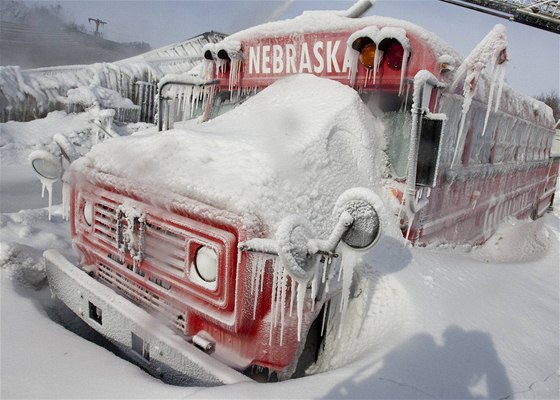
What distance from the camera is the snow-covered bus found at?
6.27ft

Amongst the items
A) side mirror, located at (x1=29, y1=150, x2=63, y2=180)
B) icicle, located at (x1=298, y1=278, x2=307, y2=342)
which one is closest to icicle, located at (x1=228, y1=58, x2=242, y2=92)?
side mirror, located at (x1=29, y1=150, x2=63, y2=180)

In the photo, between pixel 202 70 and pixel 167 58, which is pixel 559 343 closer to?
pixel 202 70

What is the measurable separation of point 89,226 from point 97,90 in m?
12.5

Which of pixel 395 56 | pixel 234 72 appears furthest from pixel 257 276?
pixel 234 72

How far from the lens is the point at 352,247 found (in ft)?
5.84

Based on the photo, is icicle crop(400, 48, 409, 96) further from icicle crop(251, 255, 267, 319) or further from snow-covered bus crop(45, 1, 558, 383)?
icicle crop(251, 255, 267, 319)

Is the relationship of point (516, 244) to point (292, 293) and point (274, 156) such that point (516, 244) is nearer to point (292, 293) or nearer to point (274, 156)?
point (274, 156)

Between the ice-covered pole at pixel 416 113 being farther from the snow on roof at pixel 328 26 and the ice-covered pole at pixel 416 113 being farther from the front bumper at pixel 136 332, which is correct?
the front bumper at pixel 136 332

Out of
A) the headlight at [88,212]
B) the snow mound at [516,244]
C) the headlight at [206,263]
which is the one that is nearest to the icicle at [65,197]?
the headlight at [88,212]

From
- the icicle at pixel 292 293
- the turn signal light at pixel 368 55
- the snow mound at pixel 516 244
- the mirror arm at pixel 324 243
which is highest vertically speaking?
the turn signal light at pixel 368 55

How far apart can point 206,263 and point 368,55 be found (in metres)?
1.98

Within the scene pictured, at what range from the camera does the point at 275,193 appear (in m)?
2.05

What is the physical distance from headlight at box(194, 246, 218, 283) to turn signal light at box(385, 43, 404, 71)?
1954mm

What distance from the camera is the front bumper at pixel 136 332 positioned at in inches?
75.0
